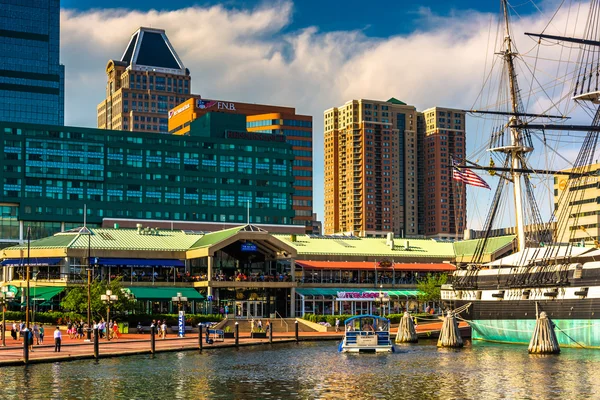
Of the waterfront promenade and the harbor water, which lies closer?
the harbor water

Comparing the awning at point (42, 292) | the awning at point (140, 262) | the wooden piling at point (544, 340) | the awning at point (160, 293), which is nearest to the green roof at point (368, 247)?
the awning at point (140, 262)

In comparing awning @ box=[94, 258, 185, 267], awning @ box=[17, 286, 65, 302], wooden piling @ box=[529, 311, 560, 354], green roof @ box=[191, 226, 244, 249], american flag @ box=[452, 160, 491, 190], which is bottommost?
wooden piling @ box=[529, 311, 560, 354]

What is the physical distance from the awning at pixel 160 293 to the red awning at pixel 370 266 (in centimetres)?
1635

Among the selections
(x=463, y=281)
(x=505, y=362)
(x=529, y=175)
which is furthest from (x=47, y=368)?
(x=529, y=175)

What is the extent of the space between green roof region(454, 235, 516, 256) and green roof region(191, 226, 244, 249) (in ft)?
112

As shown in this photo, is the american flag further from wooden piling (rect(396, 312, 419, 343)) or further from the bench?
the bench

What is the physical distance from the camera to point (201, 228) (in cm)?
19538

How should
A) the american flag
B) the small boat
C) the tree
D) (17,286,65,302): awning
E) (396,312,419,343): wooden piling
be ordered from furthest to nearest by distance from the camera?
(17,286,65,302): awning < the american flag < the tree < (396,312,419,343): wooden piling < the small boat

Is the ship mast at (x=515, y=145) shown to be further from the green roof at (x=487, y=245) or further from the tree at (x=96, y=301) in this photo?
the tree at (x=96, y=301)

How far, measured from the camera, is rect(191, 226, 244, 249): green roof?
112188mm

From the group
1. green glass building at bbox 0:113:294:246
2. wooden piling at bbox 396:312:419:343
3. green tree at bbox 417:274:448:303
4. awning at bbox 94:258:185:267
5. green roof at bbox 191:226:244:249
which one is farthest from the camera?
green glass building at bbox 0:113:294:246

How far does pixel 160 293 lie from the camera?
107938 mm

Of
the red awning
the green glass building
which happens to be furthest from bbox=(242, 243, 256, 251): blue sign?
the green glass building

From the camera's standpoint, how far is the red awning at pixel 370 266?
119375 mm
